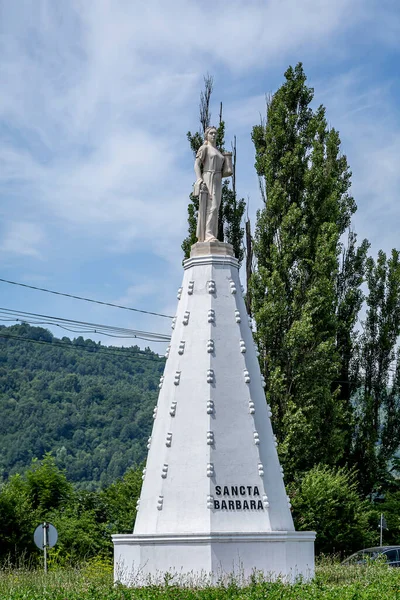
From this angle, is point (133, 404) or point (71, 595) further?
point (133, 404)

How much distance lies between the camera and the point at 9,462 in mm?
70812

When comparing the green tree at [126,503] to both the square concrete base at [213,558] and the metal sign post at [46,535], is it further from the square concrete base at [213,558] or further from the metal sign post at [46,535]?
the square concrete base at [213,558]

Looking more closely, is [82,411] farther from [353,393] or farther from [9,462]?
[353,393]

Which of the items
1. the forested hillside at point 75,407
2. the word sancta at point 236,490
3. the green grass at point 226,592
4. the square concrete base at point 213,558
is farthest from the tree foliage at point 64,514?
the forested hillside at point 75,407

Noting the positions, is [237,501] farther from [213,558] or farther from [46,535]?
[46,535]

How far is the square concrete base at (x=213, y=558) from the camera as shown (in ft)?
46.5

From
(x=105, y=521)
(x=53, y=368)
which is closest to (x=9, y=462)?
(x=53, y=368)

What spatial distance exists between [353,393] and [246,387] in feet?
54.9

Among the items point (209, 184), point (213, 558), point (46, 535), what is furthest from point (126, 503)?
point (209, 184)

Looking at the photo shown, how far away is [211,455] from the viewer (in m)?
15.0

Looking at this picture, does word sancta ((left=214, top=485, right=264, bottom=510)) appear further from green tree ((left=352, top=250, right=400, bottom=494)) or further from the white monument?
green tree ((left=352, top=250, right=400, bottom=494))

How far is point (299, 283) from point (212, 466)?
13.1 m

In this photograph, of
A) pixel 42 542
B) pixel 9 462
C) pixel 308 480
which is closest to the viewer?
pixel 42 542

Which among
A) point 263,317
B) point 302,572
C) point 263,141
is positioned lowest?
point 302,572
